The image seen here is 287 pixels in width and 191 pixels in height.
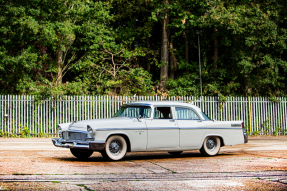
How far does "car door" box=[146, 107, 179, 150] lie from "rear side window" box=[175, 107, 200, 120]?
0.25 m

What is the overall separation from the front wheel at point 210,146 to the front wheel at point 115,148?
2540 millimetres

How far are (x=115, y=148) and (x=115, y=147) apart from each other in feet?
0.08

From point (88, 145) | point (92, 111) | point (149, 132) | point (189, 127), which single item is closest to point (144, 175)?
point (88, 145)

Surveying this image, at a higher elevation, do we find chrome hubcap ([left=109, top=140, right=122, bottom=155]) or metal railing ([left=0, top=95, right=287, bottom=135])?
metal railing ([left=0, top=95, right=287, bottom=135])

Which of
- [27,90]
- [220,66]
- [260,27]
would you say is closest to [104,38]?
[27,90]

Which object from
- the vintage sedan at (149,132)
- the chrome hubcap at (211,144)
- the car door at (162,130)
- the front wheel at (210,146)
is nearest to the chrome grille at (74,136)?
the vintage sedan at (149,132)

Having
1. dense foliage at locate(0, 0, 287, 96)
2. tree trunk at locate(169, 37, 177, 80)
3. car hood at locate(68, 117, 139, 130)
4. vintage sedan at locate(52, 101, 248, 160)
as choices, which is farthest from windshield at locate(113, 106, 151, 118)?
tree trunk at locate(169, 37, 177, 80)

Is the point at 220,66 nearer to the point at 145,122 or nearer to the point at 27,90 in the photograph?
the point at 27,90

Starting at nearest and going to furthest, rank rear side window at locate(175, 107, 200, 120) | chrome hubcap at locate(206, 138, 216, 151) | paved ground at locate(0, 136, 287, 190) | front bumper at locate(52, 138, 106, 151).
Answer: paved ground at locate(0, 136, 287, 190) → front bumper at locate(52, 138, 106, 151) → rear side window at locate(175, 107, 200, 120) → chrome hubcap at locate(206, 138, 216, 151)

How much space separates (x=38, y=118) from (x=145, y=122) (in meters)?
10.00

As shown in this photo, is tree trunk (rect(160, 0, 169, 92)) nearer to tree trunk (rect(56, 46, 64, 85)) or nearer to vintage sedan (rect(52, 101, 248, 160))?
tree trunk (rect(56, 46, 64, 85))

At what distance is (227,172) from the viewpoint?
24.7 feet

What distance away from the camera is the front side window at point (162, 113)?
9.96 metres

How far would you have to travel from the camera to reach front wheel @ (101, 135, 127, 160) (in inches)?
357
